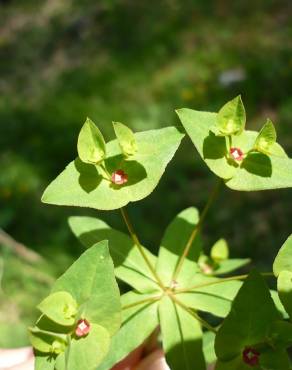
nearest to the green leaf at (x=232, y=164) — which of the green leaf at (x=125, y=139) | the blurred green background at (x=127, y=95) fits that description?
the green leaf at (x=125, y=139)

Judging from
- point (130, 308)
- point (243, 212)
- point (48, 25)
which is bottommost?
point (243, 212)

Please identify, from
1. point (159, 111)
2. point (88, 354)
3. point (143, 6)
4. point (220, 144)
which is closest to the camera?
point (88, 354)

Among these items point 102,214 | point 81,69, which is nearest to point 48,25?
point 81,69

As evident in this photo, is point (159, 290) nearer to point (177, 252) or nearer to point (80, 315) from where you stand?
point (177, 252)

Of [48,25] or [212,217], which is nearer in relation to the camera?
[212,217]

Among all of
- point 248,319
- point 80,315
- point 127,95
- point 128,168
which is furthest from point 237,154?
point 127,95

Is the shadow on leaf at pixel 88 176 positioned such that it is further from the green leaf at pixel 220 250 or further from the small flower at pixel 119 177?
the green leaf at pixel 220 250

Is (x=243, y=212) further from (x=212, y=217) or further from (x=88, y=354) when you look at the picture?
(x=88, y=354)
